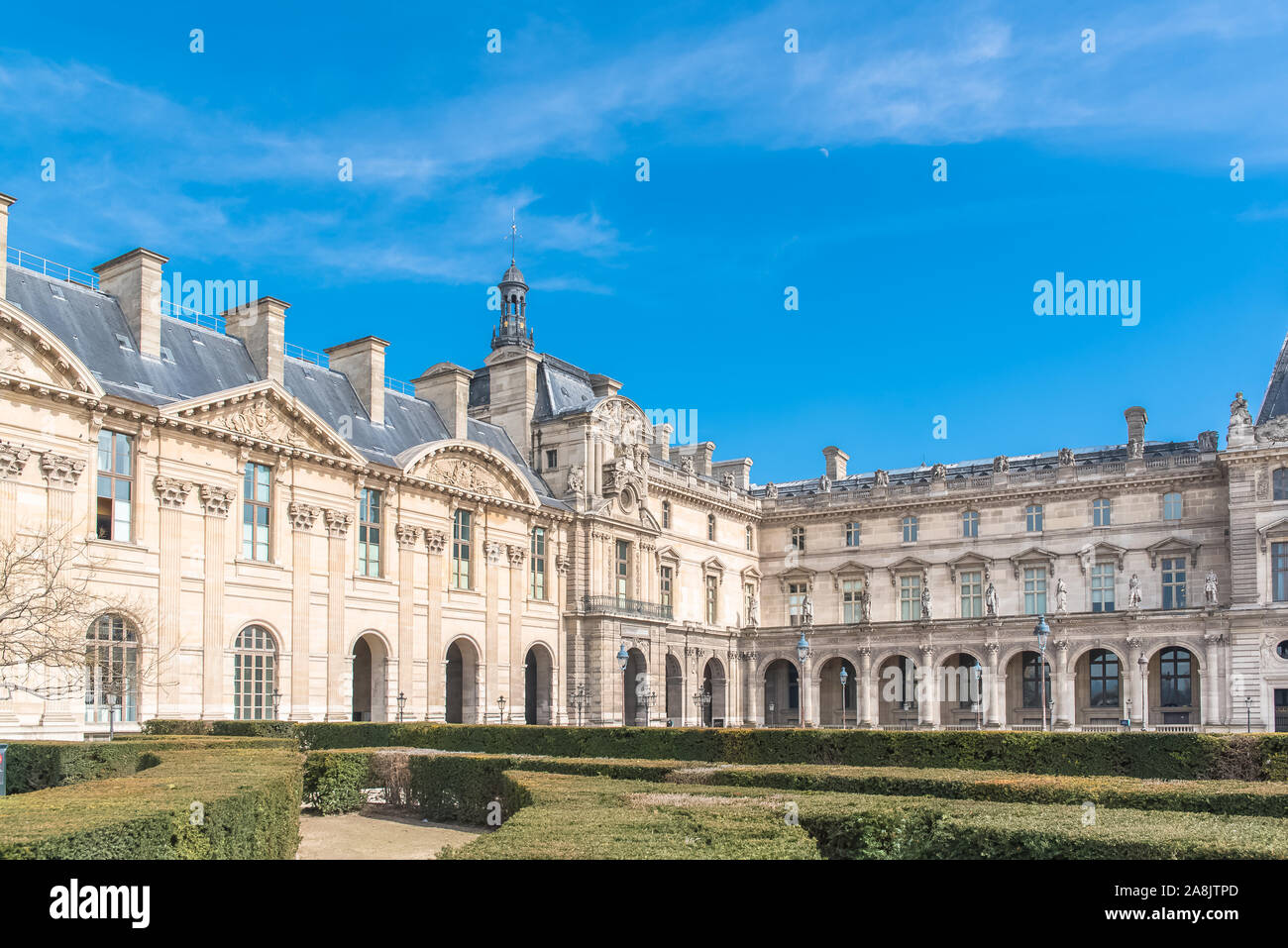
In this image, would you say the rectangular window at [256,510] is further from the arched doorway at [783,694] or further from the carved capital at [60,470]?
the arched doorway at [783,694]

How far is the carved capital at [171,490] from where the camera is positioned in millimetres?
32812

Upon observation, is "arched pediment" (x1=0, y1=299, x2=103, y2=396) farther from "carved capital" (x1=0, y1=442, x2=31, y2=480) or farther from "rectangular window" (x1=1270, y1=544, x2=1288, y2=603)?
"rectangular window" (x1=1270, y1=544, x2=1288, y2=603)

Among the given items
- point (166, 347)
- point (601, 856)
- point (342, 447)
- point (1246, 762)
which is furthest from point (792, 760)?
point (166, 347)

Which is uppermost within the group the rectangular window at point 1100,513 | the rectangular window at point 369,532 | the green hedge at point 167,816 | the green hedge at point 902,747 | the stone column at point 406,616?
the rectangular window at point 1100,513

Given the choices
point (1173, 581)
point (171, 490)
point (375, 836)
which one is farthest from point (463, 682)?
point (1173, 581)

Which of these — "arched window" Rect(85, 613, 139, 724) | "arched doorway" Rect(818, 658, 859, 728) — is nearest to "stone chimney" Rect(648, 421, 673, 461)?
"arched doorway" Rect(818, 658, 859, 728)

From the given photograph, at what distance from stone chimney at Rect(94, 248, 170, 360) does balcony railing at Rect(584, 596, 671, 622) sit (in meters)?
21.4

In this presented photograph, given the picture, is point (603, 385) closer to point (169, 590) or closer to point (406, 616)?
point (406, 616)

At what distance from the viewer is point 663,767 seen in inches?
766

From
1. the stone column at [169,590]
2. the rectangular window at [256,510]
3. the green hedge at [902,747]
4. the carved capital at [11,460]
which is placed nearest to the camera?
the green hedge at [902,747]

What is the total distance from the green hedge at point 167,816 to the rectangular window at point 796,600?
4841cm

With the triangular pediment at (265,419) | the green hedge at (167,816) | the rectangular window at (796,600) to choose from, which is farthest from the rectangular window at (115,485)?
the rectangular window at (796,600)
